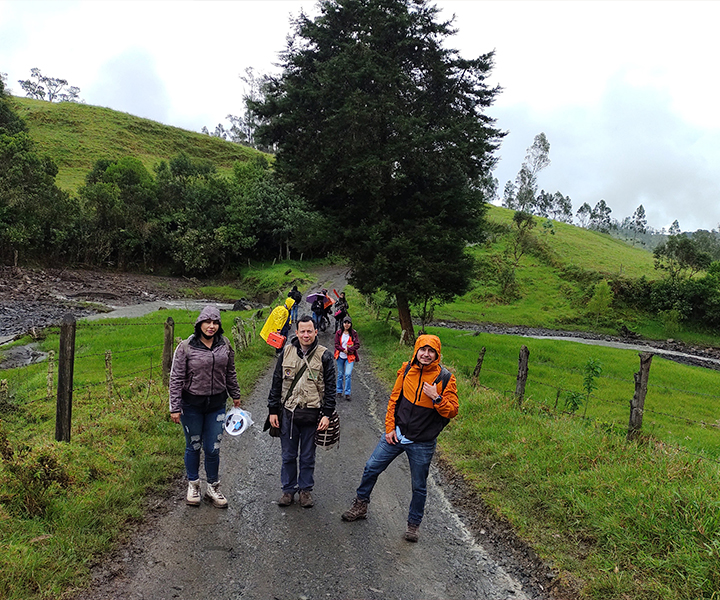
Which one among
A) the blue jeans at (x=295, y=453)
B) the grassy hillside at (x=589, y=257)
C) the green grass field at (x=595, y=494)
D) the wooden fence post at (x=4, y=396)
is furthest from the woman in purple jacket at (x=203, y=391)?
the grassy hillside at (x=589, y=257)

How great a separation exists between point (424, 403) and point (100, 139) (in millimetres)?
85328

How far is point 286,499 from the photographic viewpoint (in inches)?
200

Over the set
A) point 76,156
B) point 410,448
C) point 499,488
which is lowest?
point 499,488

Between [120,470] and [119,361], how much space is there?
368 inches

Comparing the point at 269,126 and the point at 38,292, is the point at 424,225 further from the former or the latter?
the point at 38,292

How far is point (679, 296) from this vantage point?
3784cm

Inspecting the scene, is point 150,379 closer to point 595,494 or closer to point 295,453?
point 295,453

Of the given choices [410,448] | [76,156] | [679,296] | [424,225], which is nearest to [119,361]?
[424,225]

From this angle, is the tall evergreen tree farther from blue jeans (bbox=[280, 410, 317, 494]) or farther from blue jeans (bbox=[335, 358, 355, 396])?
blue jeans (bbox=[280, 410, 317, 494])

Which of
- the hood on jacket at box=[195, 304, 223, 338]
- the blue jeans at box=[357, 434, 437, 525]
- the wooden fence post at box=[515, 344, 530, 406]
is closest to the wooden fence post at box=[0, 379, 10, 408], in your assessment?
the hood on jacket at box=[195, 304, 223, 338]

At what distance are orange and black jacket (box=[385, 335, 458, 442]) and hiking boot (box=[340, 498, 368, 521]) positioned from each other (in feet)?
3.23

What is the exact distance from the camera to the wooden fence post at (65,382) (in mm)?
5281

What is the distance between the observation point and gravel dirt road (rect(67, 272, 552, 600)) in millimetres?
3760

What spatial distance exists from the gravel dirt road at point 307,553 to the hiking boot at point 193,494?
0.27 ft
